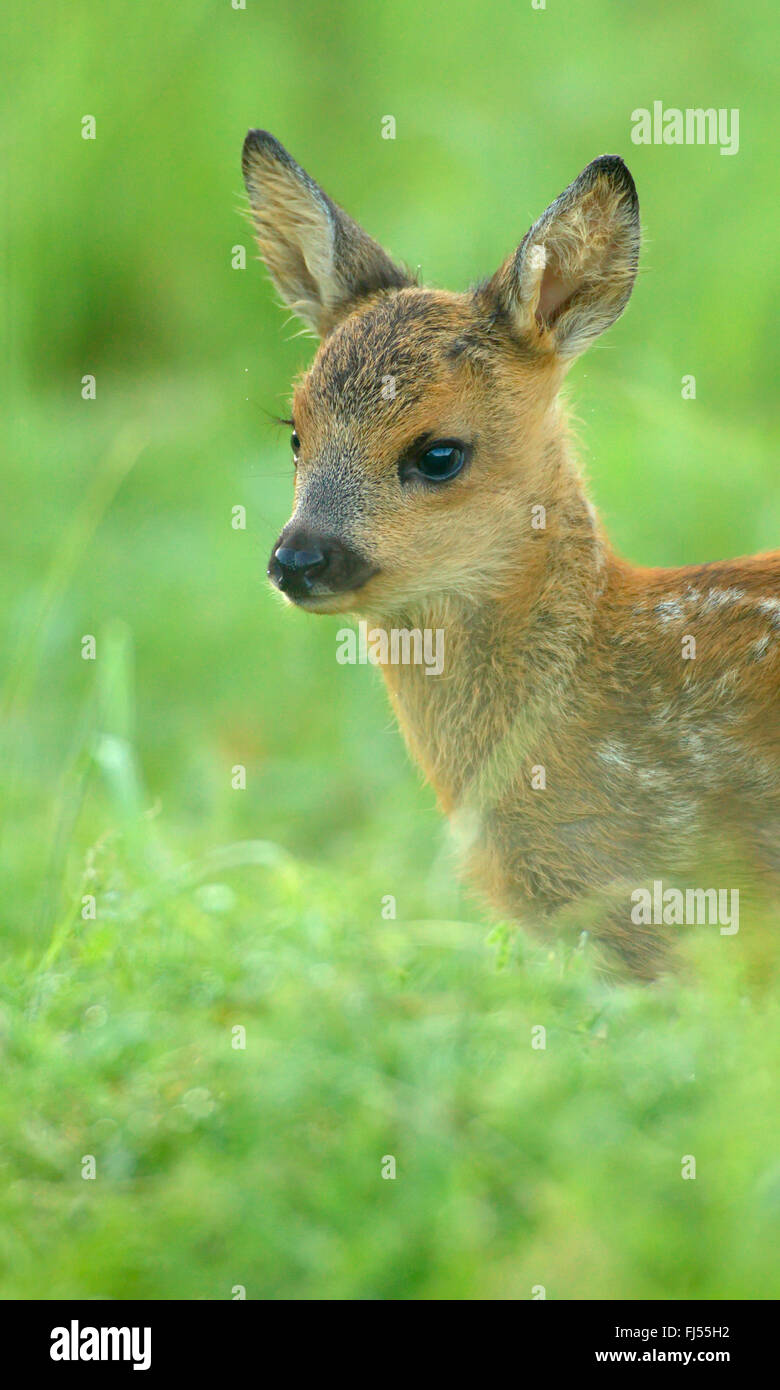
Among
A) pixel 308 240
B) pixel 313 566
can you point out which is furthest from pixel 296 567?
pixel 308 240

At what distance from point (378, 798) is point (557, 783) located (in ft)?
10.5

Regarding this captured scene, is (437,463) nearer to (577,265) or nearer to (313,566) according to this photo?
(313,566)

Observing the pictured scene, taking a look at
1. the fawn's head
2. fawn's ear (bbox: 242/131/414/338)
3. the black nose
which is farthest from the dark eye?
fawn's ear (bbox: 242/131/414/338)

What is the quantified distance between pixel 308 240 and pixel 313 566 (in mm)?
1531

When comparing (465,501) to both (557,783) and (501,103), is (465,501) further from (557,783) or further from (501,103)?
(501,103)

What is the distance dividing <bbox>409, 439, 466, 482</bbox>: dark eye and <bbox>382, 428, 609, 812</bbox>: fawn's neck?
0.88 ft

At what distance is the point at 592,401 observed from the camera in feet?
29.2

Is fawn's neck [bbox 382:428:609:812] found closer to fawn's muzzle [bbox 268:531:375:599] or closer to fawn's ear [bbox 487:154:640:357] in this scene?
fawn's muzzle [bbox 268:531:375:599]

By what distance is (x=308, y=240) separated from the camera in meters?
A: 5.65

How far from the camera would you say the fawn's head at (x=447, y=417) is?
482cm

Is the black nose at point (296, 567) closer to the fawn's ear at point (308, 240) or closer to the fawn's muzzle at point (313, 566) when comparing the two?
the fawn's muzzle at point (313, 566)

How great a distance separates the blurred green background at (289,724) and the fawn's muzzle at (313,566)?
861 millimetres

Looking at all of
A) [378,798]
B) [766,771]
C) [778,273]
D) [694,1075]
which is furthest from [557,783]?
[778,273]

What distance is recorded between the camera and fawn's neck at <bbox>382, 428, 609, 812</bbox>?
195 inches
